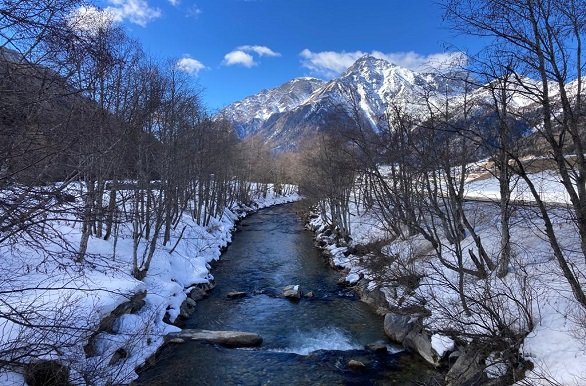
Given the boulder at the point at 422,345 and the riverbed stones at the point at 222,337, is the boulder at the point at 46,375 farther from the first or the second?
the boulder at the point at 422,345

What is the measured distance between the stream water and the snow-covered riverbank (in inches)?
41.7

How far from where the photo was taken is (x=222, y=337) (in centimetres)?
1364

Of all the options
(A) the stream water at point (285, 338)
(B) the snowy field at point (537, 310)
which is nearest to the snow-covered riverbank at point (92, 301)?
(A) the stream water at point (285, 338)

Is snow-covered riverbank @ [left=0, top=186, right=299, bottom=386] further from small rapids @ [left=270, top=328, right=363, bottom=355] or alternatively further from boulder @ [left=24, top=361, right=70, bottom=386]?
small rapids @ [left=270, top=328, right=363, bottom=355]

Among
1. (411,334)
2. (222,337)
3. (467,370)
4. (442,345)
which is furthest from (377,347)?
(222,337)

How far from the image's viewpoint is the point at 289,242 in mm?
33312

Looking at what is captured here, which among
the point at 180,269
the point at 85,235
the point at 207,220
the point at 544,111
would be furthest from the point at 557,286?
the point at 207,220

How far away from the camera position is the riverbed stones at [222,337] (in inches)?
527

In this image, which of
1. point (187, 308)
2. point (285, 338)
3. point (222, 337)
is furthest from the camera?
point (187, 308)

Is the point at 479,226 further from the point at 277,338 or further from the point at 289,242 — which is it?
the point at 289,242

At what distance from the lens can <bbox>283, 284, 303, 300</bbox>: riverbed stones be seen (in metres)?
18.5

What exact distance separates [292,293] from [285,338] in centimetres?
443

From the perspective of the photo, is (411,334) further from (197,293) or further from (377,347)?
(197,293)

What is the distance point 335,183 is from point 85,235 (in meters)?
20.0
